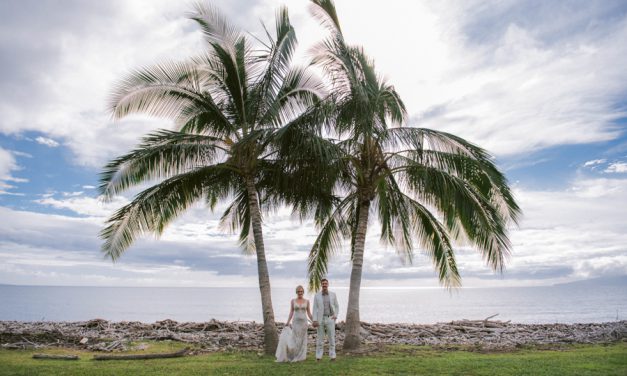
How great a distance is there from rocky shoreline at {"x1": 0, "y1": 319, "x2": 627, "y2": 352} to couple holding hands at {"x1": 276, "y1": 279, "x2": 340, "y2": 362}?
9.40 feet

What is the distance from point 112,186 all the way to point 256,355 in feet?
20.2

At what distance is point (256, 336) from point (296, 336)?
5.70 metres

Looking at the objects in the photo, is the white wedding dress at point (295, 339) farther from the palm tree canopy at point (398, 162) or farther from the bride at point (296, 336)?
the palm tree canopy at point (398, 162)

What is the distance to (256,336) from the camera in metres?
17.7

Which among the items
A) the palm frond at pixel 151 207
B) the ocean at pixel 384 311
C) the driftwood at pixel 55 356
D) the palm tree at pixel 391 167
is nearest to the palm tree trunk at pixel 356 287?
the palm tree at pixel 391 167

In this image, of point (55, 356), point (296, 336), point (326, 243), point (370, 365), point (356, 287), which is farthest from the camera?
point (326, 243)

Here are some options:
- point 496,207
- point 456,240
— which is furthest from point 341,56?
point 456,240

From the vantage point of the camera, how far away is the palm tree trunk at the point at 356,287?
14.1 m

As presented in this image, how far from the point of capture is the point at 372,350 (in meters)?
14.4

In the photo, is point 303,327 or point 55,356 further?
point 55,356

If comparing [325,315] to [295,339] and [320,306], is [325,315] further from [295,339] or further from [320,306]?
[295,339]

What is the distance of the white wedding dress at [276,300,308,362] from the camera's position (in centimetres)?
1241

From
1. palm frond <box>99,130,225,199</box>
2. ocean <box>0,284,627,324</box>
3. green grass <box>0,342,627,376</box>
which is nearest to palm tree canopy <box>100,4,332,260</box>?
palm frond <box>99,130,225,199</box>

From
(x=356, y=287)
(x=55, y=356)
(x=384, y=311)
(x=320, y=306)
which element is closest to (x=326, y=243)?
(x=356, y=287)
